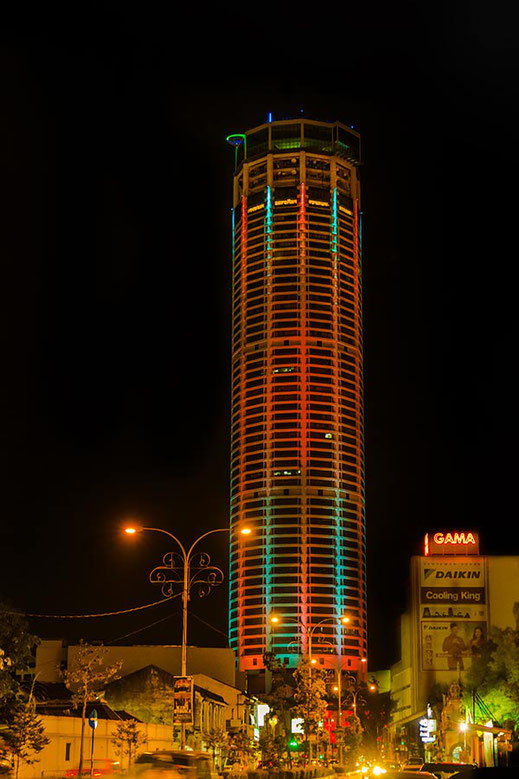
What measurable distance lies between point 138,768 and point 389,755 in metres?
133

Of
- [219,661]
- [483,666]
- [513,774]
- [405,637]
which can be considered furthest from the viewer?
[405,637]

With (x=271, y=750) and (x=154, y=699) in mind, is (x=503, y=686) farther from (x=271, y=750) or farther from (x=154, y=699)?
(x=154, y=699)

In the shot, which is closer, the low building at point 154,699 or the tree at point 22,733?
the tree at point 22,733

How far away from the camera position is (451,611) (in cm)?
15250

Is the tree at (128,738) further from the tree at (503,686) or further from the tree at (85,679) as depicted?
the tree at (503,686)

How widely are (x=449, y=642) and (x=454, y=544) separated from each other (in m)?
15.6

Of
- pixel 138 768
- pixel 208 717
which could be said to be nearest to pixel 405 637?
pixel 208 717

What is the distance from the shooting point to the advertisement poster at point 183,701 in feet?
123

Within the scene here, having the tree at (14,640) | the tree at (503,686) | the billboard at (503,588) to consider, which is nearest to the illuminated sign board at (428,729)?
the tree at (503,686)

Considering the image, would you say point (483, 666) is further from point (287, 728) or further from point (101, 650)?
point (101, 650)

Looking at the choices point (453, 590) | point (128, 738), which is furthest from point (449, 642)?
point (128, 738)

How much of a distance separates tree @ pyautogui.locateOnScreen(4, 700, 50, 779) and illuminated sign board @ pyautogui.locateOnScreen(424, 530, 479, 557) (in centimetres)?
10598

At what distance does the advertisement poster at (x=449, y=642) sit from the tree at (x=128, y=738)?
83.6 meters

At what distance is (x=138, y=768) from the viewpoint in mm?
27594
